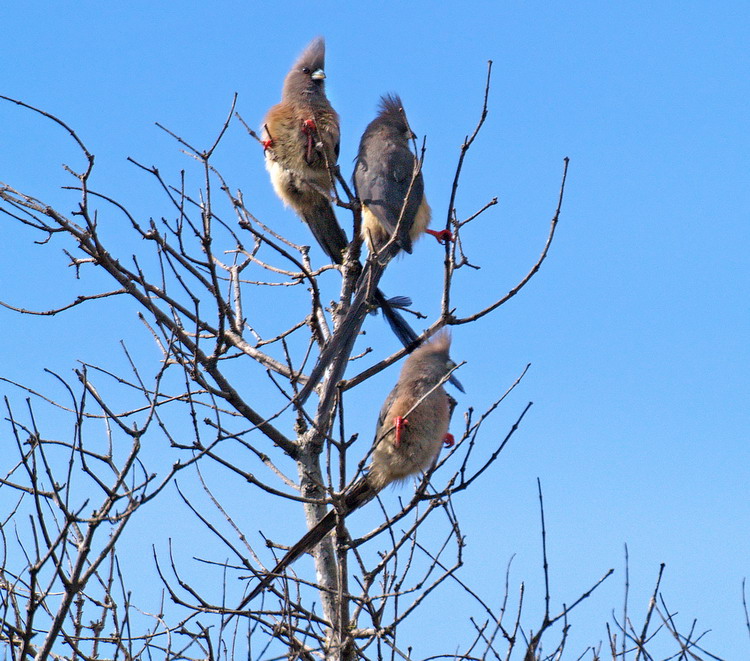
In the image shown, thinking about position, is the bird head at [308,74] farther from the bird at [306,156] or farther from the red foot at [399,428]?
the red foot at [399,428]

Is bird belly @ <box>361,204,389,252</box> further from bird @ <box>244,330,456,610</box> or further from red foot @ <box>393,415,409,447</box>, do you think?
red foot @ <box>393,415,409,447</box>

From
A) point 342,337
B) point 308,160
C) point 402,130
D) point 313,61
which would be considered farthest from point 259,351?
point 313,61

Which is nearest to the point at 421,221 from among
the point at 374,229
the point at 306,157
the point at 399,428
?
the point at 374,229

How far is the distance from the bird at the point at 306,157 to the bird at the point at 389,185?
241 millimetres

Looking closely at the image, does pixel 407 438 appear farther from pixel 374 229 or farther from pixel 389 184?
pixel 389 184

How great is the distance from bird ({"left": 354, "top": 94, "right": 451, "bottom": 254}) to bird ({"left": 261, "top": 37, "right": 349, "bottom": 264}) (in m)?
0.24

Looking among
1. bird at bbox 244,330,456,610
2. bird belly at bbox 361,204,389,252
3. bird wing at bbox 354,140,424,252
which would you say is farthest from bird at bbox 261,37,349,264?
bird at bbox 244,330,456,610

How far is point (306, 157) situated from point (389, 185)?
57cm

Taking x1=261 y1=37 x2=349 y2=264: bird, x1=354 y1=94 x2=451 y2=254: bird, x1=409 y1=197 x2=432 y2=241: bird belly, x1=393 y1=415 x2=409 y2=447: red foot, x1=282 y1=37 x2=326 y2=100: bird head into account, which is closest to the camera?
x1=393 y1=415 x2=409 y2=447: red foot

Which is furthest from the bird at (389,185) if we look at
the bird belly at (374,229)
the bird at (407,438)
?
the bird at (407,438)

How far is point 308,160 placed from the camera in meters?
5.62

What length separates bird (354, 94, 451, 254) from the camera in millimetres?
5289

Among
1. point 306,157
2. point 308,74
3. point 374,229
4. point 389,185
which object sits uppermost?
point 308,74

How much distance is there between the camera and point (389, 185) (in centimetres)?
549
